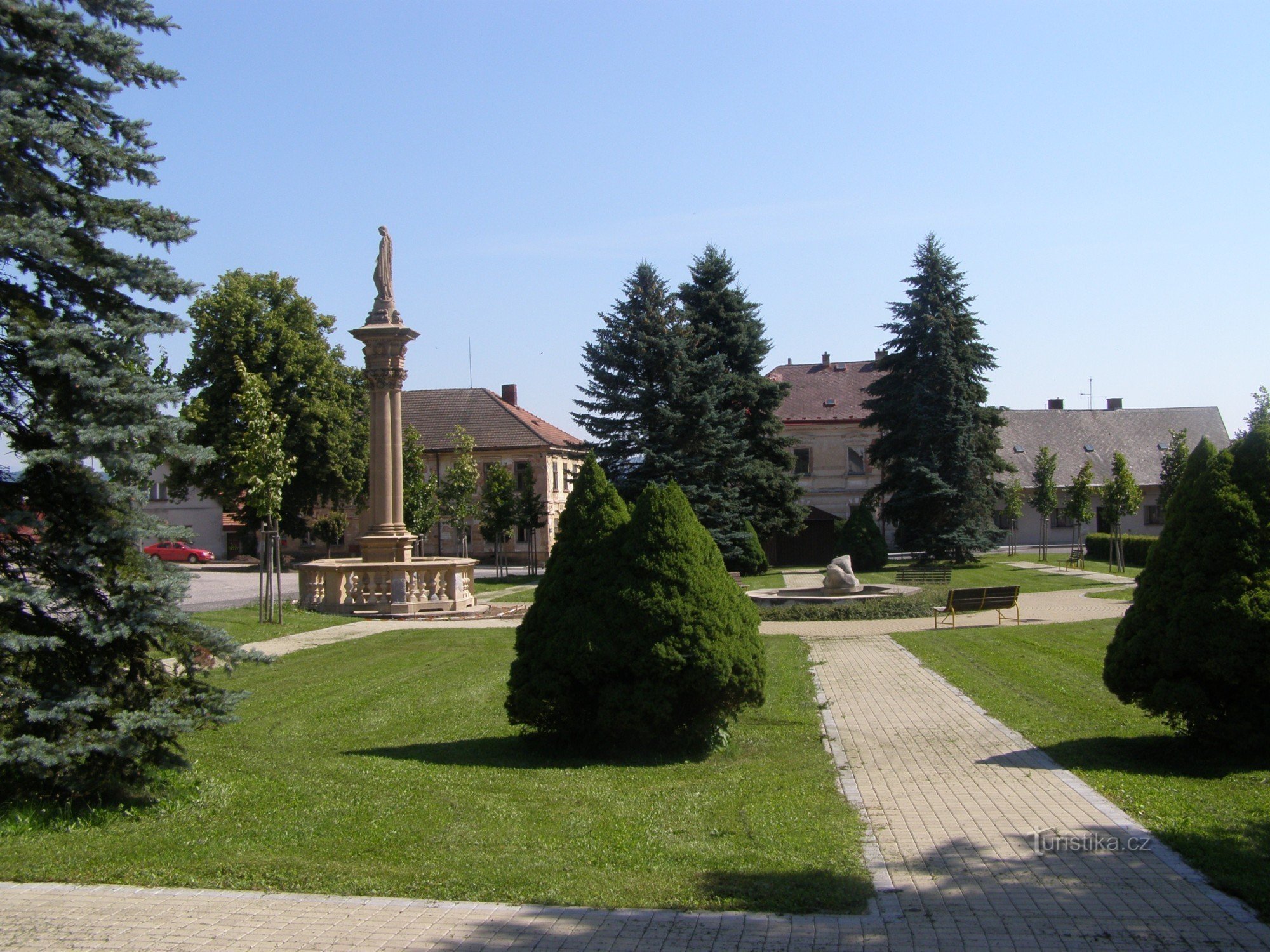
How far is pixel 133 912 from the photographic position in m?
5.98

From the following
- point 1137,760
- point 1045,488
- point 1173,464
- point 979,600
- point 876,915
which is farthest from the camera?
point 1173,464

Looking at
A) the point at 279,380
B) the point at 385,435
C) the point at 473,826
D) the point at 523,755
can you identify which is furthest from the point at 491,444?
the point at 473,826

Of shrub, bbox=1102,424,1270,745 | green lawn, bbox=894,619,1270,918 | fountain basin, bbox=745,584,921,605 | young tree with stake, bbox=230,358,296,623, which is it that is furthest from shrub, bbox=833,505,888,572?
shrub, bbox=1102,424,1270,745

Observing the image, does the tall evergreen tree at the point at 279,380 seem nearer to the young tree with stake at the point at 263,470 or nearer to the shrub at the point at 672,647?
the young tree with stake at the point at 263,470

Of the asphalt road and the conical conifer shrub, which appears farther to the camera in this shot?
the asphalt road

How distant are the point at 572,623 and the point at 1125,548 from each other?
43.1 metres

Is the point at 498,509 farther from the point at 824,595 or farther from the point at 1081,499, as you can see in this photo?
the point at 1081,499

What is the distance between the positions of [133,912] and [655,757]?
5.04 metres

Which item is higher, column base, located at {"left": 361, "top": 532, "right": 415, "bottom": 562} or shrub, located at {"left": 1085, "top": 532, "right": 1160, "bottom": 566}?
column base, located at {"left": 361, "top": 532, "right": 415, "bottom": 562}

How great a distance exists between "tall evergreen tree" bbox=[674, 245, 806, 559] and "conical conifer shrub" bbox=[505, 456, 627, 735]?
3000cm

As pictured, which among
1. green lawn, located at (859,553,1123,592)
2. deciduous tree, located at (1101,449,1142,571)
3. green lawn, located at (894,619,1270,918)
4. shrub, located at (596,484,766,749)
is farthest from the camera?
deciduous tree, located at (1101,449,1142,571)

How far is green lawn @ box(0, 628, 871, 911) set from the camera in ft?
21.2

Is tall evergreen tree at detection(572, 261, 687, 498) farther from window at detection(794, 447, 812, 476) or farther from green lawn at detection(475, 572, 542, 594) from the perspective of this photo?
window at detection(794, 447, 812, 476)

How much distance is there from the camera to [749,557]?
43.1 metres
